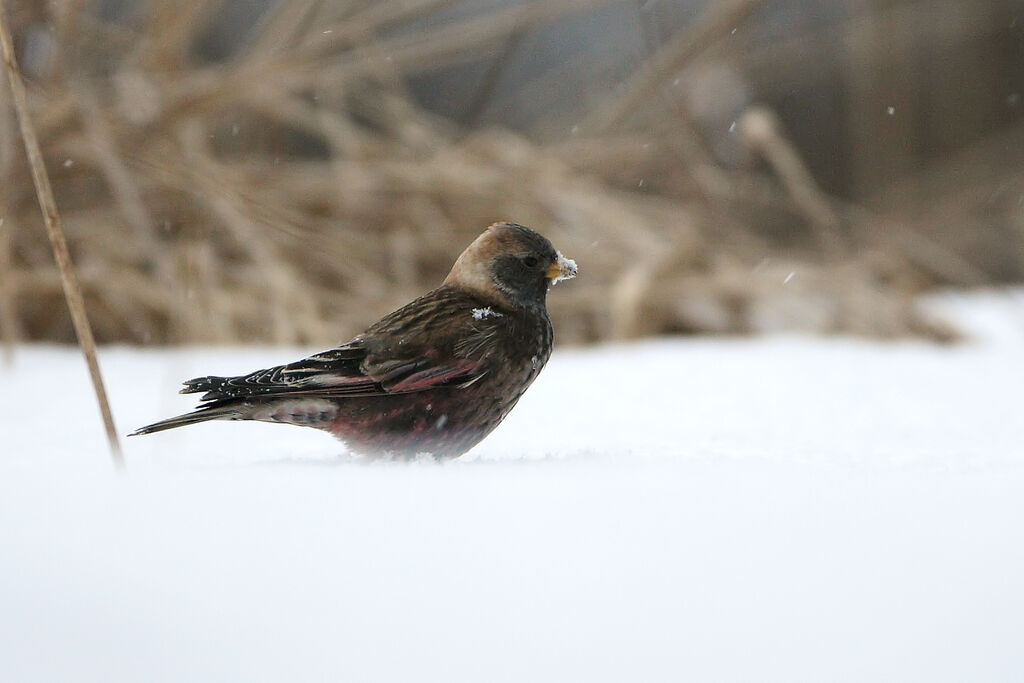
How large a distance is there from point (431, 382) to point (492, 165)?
2.36 m

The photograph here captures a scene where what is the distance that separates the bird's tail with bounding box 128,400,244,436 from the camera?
1.38 meters

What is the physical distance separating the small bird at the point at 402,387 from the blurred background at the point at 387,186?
69 cm

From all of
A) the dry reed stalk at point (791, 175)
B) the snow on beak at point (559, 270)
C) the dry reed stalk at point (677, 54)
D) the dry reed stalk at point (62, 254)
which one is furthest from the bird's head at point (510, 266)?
the dry reed stalk at point (791, 175)

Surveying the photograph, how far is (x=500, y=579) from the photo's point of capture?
91 centimetres

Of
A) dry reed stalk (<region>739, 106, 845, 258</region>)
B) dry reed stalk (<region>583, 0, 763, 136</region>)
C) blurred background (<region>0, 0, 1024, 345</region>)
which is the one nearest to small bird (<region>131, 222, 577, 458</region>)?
blurred background (<region>0, 0, 1024, 345</region>)

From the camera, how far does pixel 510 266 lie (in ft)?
5.80

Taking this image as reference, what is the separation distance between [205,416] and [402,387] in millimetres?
287

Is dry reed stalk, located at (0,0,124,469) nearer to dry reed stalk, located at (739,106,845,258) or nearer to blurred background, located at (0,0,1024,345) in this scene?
blurred background, located at (0,0,1024,345)

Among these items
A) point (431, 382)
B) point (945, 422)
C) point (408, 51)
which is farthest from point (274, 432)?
point (408, 51)

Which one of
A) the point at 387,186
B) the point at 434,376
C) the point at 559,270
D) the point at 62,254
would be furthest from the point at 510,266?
the point at 387,186

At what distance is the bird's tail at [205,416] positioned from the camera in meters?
1.38

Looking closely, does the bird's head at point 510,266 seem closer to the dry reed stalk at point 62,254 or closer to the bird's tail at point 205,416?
the bird's tail at point 205,416

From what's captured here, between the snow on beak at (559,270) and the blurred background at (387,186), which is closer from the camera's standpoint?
the snow on beak at (559,270)

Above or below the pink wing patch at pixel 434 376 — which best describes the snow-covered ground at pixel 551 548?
below
